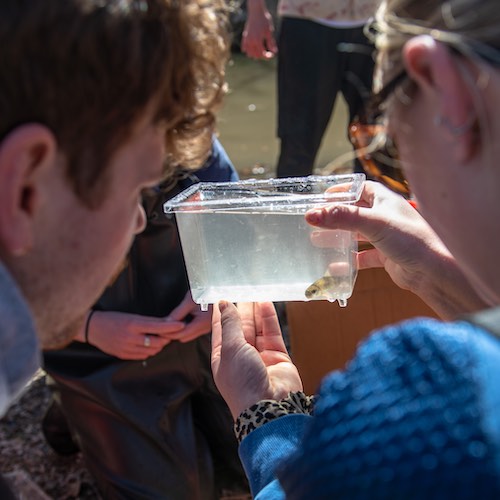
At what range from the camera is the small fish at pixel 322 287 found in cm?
165

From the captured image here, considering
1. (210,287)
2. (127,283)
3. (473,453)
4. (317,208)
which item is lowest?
(127,283)

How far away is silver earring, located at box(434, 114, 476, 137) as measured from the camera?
0.84 m

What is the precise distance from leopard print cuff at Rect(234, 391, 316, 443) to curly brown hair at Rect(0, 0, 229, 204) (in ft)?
1.63

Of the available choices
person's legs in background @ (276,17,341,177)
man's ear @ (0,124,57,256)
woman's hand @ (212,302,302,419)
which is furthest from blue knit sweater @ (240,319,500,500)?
person's legs in background @ (276,17,341,177)

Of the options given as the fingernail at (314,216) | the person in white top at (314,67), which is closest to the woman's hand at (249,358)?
the fingernail at (314,216)

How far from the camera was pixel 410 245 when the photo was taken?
1669mm

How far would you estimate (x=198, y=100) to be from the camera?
126cm

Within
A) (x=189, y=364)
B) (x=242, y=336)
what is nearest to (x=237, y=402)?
(x=242, y=336)

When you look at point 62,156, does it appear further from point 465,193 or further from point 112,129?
point 465,193

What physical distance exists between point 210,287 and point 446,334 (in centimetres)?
95

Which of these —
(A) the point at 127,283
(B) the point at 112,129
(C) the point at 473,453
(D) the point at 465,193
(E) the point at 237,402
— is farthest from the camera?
(A) the point at 127,283

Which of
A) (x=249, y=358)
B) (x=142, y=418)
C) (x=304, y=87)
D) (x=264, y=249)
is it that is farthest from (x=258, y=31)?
(x=249, y=358)

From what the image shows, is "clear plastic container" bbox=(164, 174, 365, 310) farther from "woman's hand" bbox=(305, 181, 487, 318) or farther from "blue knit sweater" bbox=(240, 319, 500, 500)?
"blue knit sweater" bbox=(240, 319, 500, 500)

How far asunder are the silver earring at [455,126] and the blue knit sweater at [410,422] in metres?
0.21
